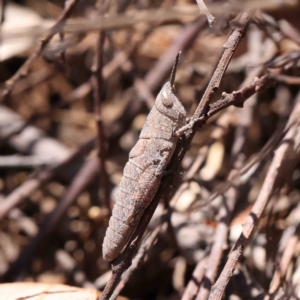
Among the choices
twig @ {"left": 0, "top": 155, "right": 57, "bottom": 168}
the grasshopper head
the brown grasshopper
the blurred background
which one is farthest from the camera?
twig @ {"left": 0, "top": 155, "right": 57, "bottom": 168}

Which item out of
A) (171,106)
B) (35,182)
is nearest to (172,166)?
(171,106)

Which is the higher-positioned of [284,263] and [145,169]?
[145,169]

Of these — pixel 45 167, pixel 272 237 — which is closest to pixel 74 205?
pixel 45 167

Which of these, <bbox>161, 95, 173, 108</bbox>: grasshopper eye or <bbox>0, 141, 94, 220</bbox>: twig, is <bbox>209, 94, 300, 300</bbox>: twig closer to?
<bbox>161, 95, 173, 108</bbox>: grasshopper eye

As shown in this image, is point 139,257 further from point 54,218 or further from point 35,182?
point 35,182

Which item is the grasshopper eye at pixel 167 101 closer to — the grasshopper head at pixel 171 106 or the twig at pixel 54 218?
the grasshopper head at pixel 171 106

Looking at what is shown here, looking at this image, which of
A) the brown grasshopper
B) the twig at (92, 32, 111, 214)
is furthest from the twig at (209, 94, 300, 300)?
the twig at (92, 32, 111, 214)

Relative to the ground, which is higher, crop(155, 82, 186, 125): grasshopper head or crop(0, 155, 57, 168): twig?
crop(155, 82, 186, 125): grasshopper head
